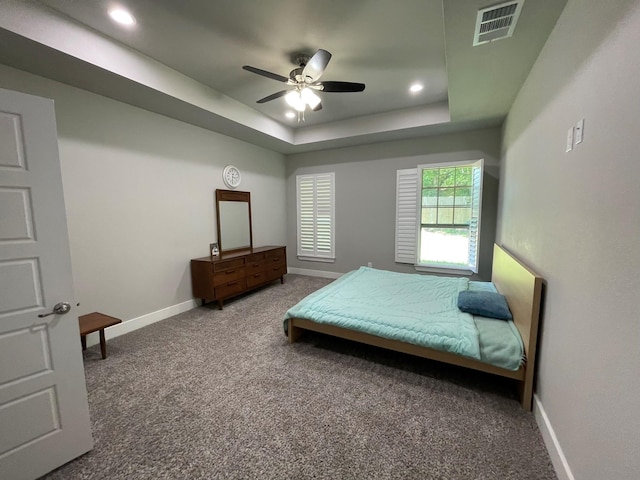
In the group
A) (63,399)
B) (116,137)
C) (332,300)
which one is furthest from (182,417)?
(116,137)

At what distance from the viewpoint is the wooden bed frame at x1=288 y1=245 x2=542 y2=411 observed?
1.73 metres

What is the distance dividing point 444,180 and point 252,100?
3283mm

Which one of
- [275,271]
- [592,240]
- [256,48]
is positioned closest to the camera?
[592,240]

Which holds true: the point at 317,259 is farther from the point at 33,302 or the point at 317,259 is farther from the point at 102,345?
the point at 33,302

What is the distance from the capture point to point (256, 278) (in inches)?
169

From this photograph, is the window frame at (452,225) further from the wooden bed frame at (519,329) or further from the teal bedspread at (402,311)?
the wooden bed frame at (519,329)

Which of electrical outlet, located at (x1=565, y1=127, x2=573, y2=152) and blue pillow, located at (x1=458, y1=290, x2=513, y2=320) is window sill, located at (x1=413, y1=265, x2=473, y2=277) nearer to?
blue pillow, located at (x1=458, y1=290, x2=513, y2=320)

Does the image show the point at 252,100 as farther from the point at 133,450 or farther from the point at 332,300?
the point at 133,450

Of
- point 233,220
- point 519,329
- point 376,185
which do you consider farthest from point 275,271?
point 519,329

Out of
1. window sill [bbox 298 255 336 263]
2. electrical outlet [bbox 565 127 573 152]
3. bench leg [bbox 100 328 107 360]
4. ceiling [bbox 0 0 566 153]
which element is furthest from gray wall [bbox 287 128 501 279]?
bench leg [bbox 100 328 107 360]

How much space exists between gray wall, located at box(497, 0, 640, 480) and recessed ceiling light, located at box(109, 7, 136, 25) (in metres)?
3.00

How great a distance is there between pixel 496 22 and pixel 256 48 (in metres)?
1.95

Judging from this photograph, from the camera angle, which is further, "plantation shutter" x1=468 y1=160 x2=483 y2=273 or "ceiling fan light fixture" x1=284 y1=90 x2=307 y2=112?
"plantation shutter" x1=468 y1=160 x2=483 y2=273

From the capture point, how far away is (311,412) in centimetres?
179
